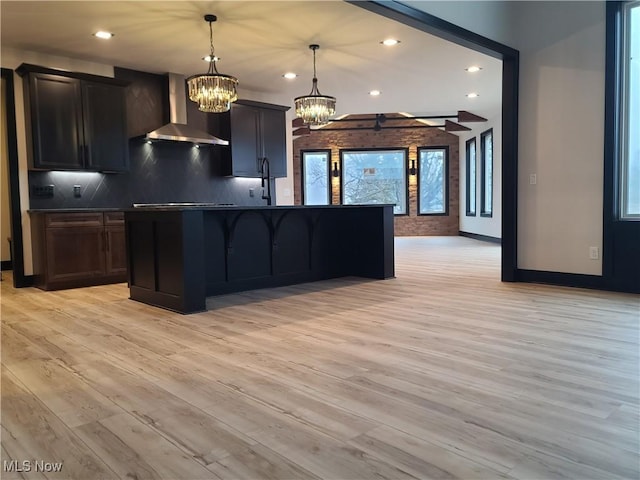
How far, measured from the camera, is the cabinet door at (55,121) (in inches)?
212

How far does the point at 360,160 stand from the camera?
527 inches

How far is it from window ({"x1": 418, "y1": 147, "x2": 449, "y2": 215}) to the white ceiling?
16.5 feet

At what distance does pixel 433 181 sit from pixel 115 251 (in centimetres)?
946

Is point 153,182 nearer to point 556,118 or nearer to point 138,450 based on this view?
point 556,118

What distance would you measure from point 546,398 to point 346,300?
2.46 m

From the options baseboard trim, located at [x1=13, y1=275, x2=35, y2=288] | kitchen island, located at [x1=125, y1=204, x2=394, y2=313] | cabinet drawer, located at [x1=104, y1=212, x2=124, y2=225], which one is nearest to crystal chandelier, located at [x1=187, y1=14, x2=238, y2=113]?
kitchen island, located at [x1=125, y1=204, x2=394, y2=313]

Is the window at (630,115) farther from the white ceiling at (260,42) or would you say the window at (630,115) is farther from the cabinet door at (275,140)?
the cabinet door at (275,140)

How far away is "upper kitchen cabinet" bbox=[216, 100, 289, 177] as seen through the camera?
24.0ft

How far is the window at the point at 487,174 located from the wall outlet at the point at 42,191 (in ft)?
27.9

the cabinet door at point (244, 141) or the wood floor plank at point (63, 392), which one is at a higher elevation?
the cabinet door at point (244, 141)

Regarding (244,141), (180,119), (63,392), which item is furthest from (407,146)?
(63,392)

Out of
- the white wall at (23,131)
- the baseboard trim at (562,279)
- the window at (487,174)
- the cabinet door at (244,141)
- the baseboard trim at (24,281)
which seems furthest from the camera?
the window at (487,174)

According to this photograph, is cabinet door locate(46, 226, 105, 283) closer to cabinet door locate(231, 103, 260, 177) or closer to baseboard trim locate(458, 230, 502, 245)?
cabinet door locate(231, 103, 260, 177)

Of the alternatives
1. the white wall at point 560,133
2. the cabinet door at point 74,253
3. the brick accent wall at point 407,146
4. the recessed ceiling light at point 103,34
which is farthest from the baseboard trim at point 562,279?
the brick accent wall at point 407,146
